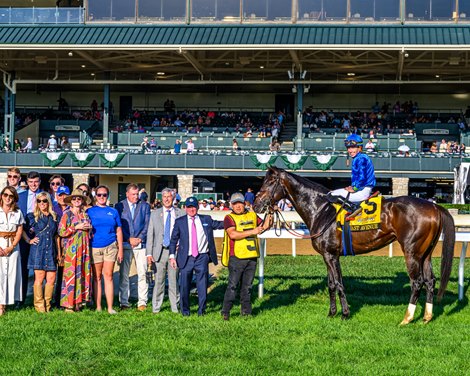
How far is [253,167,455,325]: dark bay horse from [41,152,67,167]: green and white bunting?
80.6 feet

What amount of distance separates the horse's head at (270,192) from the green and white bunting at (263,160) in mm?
21762

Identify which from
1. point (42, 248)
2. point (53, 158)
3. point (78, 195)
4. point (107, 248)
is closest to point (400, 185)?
point (53, 158)

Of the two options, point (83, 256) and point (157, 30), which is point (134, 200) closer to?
point (83, 256)

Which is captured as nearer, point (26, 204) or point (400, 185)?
point (26, 204)

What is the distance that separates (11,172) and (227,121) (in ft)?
93.4

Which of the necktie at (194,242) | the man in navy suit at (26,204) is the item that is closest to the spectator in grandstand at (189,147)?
the man in navy suit at (26,204)

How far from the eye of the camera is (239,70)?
36.9m

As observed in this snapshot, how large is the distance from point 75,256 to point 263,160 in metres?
22.6

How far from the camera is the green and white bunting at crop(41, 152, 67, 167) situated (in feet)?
108

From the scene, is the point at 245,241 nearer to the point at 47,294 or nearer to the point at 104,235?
the point at 104,235

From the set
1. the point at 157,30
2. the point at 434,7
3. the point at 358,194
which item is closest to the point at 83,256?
the point at 358,194

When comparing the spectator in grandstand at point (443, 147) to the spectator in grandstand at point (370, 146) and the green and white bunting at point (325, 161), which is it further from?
the green and white bunting at point (325, 161)

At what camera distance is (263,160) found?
3191 centimetres

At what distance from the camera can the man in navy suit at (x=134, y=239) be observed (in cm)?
1009
